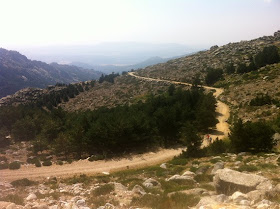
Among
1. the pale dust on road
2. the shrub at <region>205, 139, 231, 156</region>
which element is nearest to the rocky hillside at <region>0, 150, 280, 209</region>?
the shrub at <region>205, 139, 231, 156</region>

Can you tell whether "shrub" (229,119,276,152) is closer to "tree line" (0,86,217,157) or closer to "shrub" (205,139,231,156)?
"shrub" (205,139,231,156)

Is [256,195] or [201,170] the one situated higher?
[256,195]

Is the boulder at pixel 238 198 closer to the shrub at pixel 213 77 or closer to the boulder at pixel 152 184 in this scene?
the boulder at pixel 152 184

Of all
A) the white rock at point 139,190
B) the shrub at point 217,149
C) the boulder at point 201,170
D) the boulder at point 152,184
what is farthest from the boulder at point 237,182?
the shrub at point 217,149

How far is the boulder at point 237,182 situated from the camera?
9.85m

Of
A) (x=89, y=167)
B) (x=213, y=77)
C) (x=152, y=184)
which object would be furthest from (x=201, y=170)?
(x=213, y=77)

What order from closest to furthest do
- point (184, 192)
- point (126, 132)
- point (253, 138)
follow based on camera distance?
point (184, 192), point (253, 138), point (126, 132)

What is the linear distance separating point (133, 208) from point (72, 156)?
21.7 metres

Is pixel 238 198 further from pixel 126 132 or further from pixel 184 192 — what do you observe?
pixel 126 132

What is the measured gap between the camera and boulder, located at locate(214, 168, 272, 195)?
9.85 metres

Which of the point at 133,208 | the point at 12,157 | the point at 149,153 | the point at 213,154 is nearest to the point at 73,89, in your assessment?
the point at 12,157

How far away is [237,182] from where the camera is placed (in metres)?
10.3

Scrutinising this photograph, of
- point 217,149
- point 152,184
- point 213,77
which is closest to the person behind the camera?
point 152,184

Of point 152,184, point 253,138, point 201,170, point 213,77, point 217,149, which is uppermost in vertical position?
point 213,77
